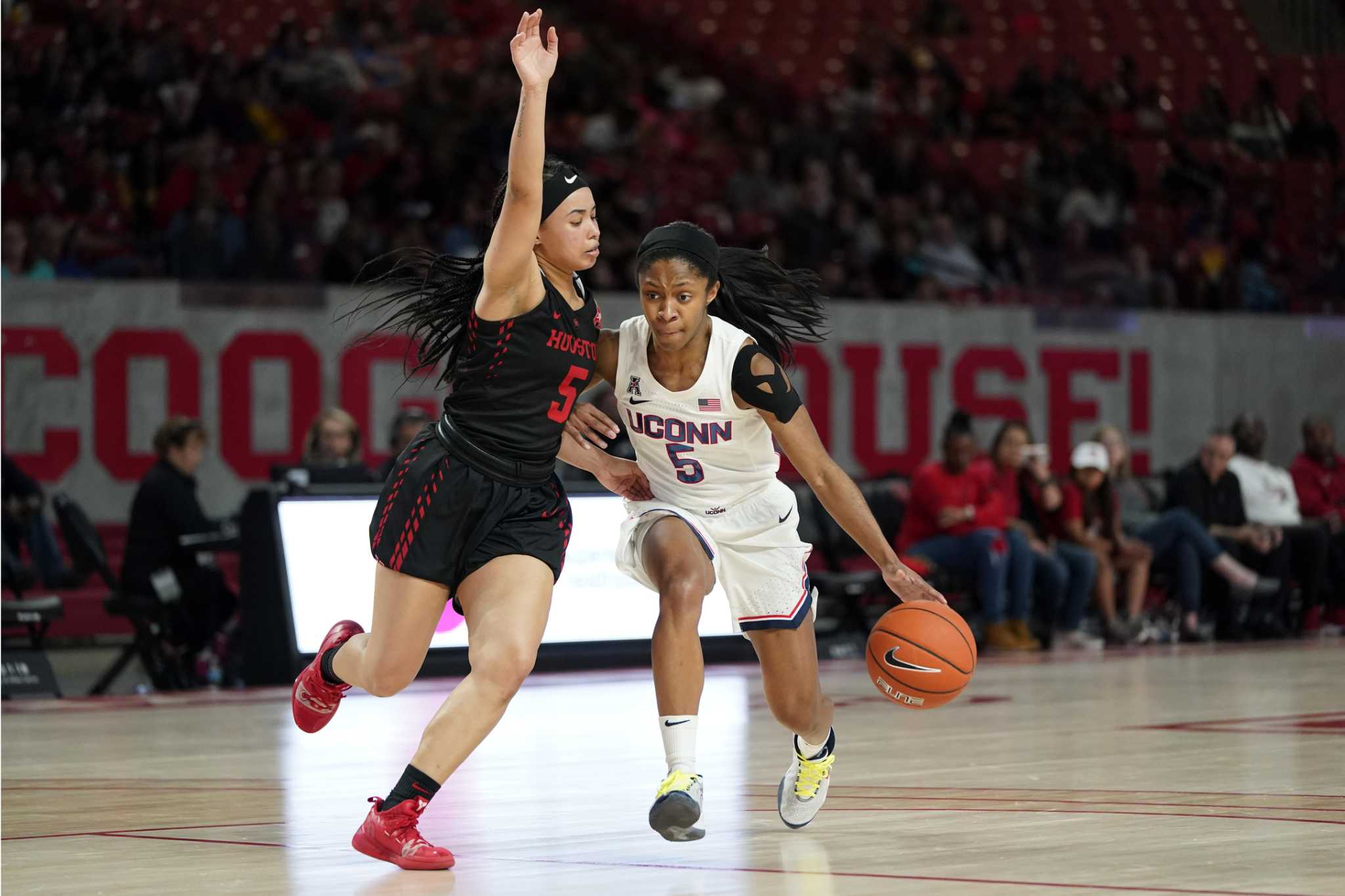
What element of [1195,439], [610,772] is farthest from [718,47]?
[610,772]

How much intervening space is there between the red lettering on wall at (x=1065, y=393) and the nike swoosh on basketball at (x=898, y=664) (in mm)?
12335

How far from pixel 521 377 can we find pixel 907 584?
1.18 meters

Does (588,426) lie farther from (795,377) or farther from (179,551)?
(795,377)

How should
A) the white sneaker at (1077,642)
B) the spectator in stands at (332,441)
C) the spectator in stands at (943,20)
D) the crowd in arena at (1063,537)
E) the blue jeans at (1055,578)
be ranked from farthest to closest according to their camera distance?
the spectator in stands at (943,20) → the white sneaker at (1077,642) → the blue jeans at (1055,578) → the spectator in stands at (332,441) → the crowd in arena at (1063,537)

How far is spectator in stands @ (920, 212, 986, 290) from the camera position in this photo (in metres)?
17.0

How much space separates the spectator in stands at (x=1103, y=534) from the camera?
13688 mm

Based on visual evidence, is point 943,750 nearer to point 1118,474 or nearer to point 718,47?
point 1118,474

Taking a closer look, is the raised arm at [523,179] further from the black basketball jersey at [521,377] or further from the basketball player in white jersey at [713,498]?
the basketball player in white jersey at [713,498]

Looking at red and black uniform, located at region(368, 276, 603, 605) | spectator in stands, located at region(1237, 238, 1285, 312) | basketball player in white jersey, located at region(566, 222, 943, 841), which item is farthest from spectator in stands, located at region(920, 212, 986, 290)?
red and black uniform, located at region(368, 276, 603, 605)

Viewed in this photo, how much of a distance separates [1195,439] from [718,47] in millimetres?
7139

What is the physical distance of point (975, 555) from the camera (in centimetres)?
1262

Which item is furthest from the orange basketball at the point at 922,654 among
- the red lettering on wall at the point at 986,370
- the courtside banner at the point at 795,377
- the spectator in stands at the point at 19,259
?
the red lettering on wall at the point at 986,370

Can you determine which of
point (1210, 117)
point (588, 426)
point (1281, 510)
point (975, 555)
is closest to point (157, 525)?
point (975, 555)

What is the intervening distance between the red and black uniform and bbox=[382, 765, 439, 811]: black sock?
50 cm
